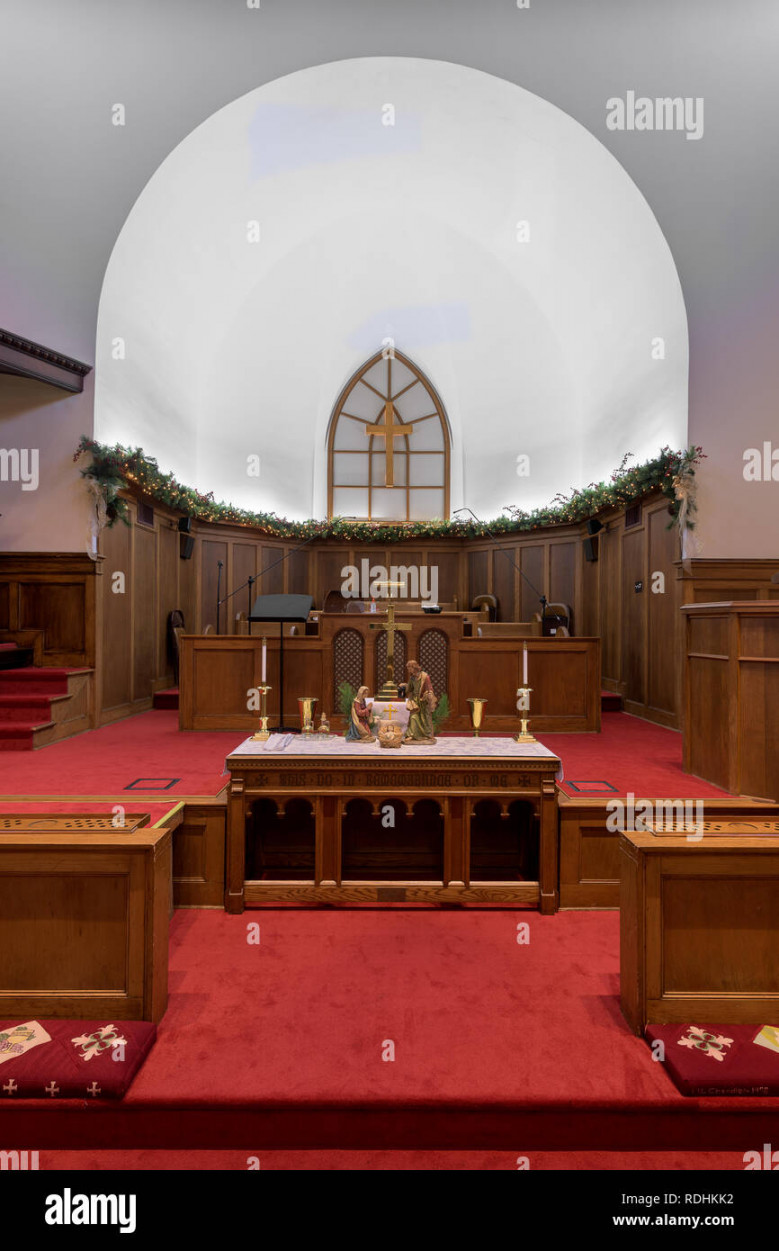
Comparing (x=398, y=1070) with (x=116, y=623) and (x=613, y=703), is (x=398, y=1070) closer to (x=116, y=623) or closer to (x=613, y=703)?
(x=116, y=623)

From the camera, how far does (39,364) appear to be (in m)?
6.64

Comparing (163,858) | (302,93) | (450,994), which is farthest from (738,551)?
(302,93)

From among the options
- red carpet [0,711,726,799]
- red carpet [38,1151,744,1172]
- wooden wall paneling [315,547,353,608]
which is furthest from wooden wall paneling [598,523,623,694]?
red carpet [38,1151,744,1172]

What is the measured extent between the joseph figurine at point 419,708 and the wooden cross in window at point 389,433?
365 inches

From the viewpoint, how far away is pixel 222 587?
36.2ft

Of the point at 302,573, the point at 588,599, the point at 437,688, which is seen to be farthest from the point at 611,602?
the point at 302,573

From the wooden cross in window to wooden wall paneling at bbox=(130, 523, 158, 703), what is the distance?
5.49 metres

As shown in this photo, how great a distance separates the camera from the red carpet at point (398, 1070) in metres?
2.30

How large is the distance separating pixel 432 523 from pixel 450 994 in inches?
391

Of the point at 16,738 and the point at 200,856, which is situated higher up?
the point at 16,738

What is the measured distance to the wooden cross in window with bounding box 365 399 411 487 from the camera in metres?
12.6

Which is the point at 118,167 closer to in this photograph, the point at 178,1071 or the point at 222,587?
the point at 222,587

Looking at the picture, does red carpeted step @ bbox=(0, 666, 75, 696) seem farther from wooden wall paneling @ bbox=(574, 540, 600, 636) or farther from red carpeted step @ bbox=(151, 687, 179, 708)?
wooden wall paneling @ bbox=(574, 540, 600, 636)

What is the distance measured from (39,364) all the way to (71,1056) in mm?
6665
